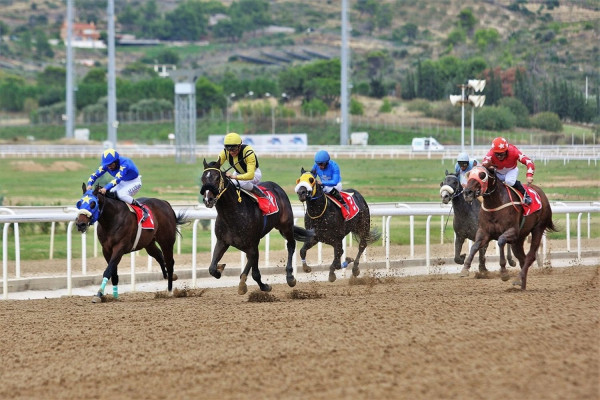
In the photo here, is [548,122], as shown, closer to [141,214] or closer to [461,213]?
[461,213]

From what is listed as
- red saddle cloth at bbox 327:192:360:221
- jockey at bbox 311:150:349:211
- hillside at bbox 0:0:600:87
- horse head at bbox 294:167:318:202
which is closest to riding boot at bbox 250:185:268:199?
horse head at bbox 294:167:318:202

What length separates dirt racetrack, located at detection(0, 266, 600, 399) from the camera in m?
5.34

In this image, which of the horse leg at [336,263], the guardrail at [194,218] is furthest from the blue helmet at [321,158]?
the guardrail at [194,218]

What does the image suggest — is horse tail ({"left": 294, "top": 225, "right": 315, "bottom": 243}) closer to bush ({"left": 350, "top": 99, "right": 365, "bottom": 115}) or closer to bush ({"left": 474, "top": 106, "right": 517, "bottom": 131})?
bush ({"left": 474, "top": 106, "right": 517, "bottom": 131})

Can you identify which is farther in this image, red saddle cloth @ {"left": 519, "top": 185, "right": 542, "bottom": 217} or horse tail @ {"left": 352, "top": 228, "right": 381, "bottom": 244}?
horse tail @ {"left": 352, "top": 228, "right": 381, "bottom": 244}

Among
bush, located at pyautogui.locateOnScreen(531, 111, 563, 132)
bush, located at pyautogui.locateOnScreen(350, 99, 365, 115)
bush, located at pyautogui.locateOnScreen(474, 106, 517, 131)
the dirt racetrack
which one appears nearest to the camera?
the dirt racetrack

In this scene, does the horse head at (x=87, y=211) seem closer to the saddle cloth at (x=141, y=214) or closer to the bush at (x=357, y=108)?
the saddle cloth at (x=141, y=214)

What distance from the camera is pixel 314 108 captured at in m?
67.4

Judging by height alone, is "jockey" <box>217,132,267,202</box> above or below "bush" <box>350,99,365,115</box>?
below

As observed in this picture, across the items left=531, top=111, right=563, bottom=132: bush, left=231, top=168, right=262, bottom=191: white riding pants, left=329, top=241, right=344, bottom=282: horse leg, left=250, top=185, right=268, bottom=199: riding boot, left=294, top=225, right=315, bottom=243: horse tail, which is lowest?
left=329, top=241, right=344, bottom=282: horse leg

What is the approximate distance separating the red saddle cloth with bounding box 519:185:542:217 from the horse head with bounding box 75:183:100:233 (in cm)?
423

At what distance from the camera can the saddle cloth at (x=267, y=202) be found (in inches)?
421

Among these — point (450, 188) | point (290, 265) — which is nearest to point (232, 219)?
point (290, 265)

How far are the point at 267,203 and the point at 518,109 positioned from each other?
17883 mm
